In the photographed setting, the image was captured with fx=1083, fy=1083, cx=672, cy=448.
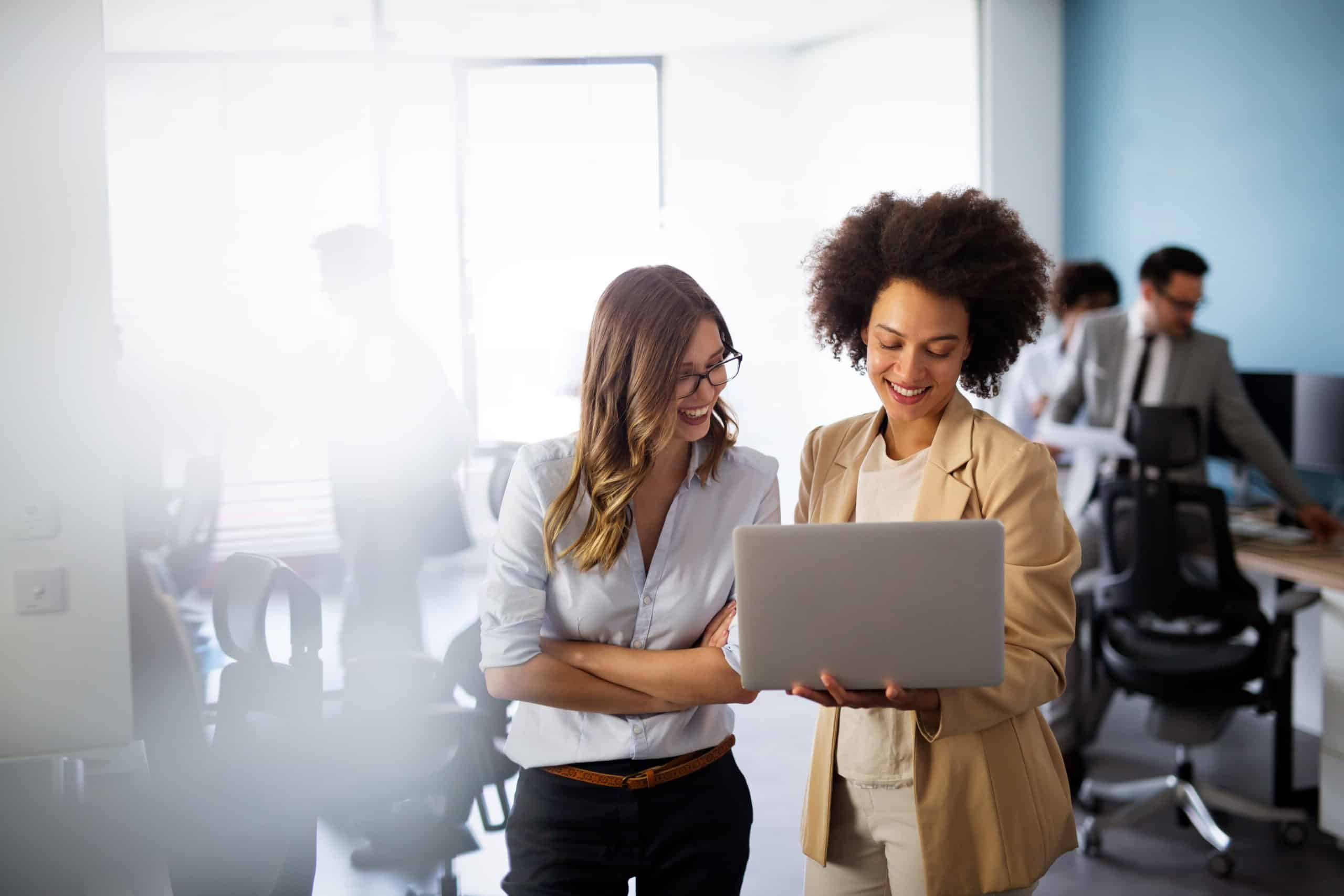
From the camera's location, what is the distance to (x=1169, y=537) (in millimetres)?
3025

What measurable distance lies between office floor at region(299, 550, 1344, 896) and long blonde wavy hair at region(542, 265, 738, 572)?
1.67 metres

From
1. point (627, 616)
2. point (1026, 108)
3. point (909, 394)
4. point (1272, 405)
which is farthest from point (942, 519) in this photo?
point (1026, 108)

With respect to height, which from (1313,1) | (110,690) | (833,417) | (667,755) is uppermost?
(1313,1)

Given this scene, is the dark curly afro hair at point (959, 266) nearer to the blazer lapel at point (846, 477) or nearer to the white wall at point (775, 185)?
the blazer lapel at point (846, 477)

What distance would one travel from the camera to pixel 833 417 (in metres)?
3.61

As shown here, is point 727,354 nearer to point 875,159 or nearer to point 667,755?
point 667,755

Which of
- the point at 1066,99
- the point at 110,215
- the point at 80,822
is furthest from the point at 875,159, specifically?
the point at 80,822

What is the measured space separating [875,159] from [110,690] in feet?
9.70

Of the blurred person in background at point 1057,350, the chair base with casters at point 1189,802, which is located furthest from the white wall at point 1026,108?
the chair base with casters at point 1189,802

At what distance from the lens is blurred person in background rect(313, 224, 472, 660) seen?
115 inches

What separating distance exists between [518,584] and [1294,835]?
273 cm

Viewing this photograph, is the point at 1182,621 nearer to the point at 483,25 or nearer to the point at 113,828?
the point at 483,25

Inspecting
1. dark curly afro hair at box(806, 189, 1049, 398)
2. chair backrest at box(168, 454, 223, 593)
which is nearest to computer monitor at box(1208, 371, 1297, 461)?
dark curly afro hair at box(806, 189, 1049, 398)

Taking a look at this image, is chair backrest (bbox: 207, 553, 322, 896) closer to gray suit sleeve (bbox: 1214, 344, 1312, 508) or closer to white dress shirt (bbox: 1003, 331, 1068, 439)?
gray suit sleeve (bbox: 1214, 344, 1312, 508)
